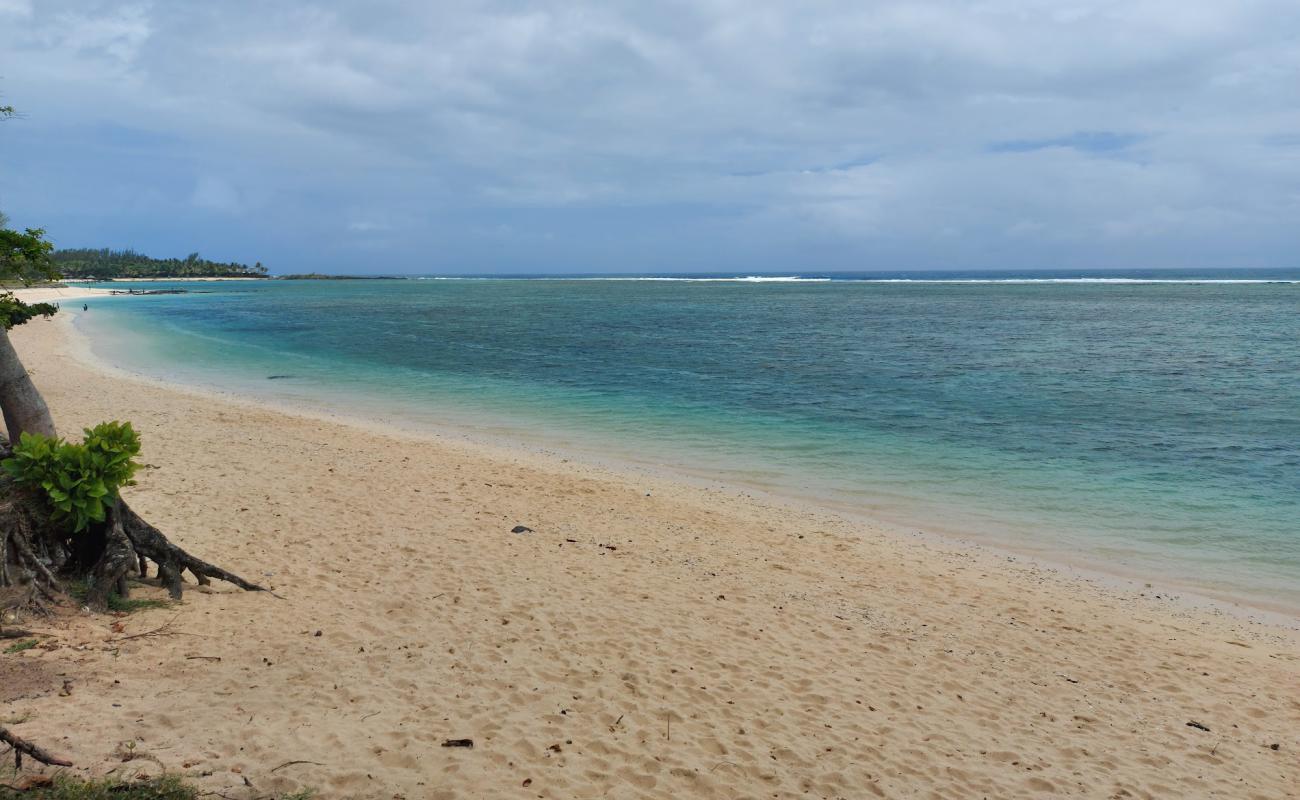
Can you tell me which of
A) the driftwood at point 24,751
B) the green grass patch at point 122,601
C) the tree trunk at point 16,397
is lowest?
the green grass patch at point 122,601

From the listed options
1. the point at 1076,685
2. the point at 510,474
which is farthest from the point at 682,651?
the point at 510,474

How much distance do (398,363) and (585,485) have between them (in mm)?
24667

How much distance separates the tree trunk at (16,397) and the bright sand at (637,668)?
217 centimetres

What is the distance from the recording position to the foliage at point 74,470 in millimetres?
7105

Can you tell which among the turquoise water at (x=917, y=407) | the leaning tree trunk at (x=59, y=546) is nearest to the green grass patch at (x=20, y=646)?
the leaning tree trunk at (x=59, y=546)

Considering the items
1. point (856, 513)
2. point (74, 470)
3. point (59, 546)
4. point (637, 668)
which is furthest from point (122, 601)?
point (856, 513)

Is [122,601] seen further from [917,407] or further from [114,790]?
[917,407]

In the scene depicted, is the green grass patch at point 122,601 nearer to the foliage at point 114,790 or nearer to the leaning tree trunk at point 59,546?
the leaning tree trunk at point 59,546

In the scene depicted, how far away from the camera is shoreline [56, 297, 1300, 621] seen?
10.1m

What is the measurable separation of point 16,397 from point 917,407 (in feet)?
72.9

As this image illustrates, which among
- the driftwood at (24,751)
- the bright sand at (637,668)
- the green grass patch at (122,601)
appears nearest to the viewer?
the driftwood at (24,751)

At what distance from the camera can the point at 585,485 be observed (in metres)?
14.4

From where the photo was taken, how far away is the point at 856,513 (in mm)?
13656

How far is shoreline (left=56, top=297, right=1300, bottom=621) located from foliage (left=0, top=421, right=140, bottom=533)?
9.71 metres
